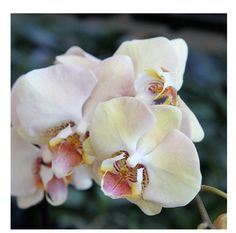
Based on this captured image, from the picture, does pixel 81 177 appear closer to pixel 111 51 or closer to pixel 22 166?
pixel 22 166

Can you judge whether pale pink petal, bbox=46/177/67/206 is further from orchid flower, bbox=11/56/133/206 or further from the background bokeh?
the background bokeh

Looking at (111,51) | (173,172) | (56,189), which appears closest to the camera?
(173,172)

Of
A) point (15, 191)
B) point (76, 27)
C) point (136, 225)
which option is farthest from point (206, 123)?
point (15, 191)

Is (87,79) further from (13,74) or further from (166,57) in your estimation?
(13,74)

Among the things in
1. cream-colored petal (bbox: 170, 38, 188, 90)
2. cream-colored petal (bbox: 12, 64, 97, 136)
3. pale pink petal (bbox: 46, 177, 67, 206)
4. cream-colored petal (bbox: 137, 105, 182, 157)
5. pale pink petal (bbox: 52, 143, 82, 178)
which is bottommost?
pale pink petal (bbox: 46, 177, 67, 206)

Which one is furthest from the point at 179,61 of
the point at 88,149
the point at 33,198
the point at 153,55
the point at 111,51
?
the point at 111,51

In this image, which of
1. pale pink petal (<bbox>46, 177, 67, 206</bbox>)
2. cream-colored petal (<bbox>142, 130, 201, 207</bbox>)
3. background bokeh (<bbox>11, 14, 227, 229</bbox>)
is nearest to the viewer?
cream-colored petal (<bbox>142, 130, 201, 207</bbox>)

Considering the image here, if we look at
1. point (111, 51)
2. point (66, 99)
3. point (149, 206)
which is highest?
point (111, 51)

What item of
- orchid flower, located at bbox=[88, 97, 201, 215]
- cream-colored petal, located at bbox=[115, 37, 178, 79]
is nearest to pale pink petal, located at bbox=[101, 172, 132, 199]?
orchid flower, located at bbox=[88, 97, 201, 215]
